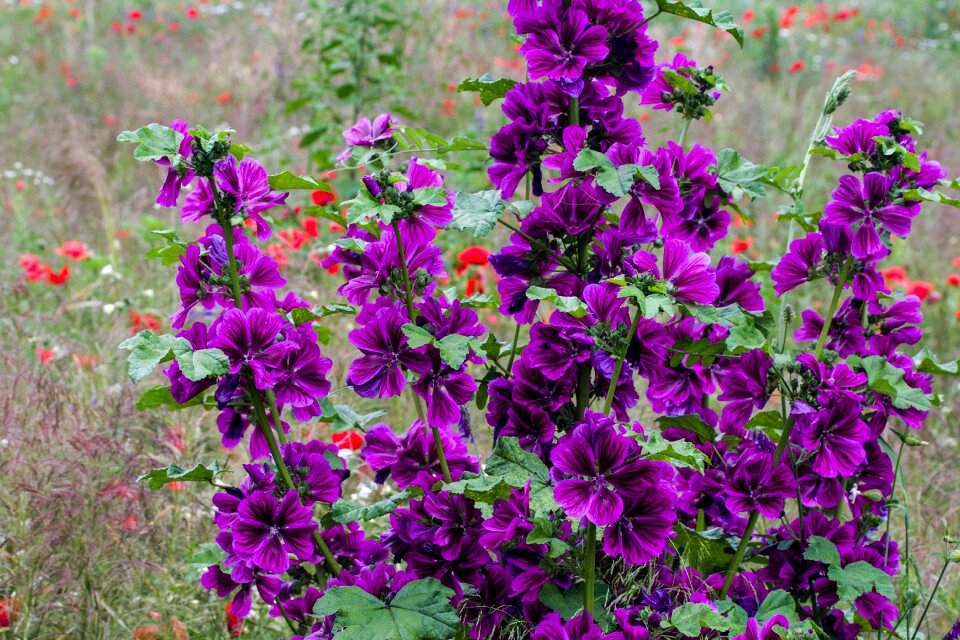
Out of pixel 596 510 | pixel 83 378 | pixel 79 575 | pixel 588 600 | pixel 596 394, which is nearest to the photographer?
pixel 596 510

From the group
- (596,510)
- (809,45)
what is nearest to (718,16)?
(596,510)

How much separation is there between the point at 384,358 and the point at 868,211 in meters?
0.78

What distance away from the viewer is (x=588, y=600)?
4.39 ft

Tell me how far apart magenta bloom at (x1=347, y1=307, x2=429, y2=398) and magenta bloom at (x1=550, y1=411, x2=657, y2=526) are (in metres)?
0.28

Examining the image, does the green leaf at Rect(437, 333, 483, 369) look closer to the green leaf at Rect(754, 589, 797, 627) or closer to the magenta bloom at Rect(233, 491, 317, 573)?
the magenta bloom at Rect(233, 491, 317, 573)

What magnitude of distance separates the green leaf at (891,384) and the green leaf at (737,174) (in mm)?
303

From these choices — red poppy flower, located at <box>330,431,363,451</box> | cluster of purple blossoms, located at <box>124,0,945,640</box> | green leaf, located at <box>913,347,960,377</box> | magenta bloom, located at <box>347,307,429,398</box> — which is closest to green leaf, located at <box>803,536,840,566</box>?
cluster of purple blossoms, located at <box>124,0,945,640</box>

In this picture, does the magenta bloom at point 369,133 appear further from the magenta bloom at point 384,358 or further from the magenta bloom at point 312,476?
the magenta bloom at point 312,476

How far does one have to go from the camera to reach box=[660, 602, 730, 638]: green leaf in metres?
1.23

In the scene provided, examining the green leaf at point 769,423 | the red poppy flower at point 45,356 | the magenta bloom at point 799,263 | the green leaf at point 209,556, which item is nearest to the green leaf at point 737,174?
the magenta bloom at point 799,263

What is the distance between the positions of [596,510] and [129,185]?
13.2 feet

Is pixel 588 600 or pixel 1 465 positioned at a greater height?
pixel 588 600

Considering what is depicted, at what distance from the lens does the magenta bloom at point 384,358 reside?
138cm

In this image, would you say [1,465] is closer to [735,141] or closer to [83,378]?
[83,378]
